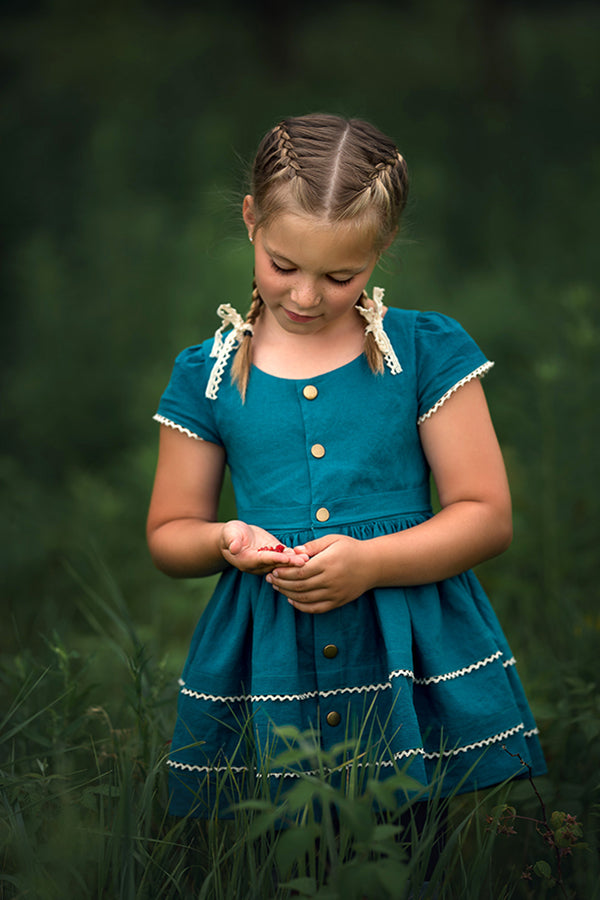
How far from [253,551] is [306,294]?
0.52 meters

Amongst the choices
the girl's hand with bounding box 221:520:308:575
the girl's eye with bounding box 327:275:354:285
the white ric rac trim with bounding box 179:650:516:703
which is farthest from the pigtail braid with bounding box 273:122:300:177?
the white ric rac trim with bounding box 179:650:516:703

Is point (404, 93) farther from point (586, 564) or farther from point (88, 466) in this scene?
point (586, 564)

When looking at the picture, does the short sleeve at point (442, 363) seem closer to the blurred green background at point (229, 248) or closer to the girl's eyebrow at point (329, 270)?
the girl's eyebrow at point (329, 270)

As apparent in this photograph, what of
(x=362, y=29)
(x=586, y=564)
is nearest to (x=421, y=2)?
(x=362, y=29)

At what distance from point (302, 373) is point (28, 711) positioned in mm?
1096

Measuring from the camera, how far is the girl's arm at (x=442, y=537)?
5.56 ft

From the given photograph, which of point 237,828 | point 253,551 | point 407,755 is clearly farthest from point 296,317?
point 237,828

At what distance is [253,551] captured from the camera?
1.72m

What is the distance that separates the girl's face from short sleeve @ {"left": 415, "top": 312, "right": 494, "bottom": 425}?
0.66ft

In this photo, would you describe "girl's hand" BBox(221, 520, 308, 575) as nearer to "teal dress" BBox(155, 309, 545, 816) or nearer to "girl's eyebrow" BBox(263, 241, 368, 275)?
"teal dress" BBox(155, 309, 545, 816)

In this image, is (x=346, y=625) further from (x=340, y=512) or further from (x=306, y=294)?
(x=306, y=294)

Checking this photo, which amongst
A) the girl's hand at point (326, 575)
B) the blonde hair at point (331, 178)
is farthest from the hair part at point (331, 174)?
the girl's hand at point (326, 575)

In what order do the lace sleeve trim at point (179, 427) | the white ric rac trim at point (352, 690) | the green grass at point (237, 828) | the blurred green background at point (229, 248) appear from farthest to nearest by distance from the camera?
the blurred green background at point (229, 248) → the lace sleeve trim at point (179, 427) → the white ric rac trim at point (352, 690) → the green grass at point (237, 828)

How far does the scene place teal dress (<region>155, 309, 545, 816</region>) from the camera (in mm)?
1796
